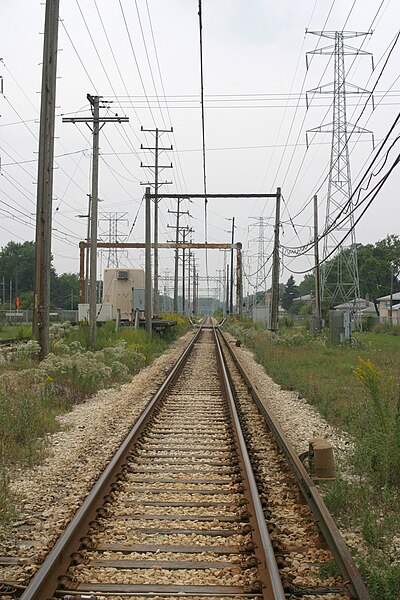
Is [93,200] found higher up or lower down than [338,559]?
higher up

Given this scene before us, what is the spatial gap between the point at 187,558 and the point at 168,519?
101 centimetres

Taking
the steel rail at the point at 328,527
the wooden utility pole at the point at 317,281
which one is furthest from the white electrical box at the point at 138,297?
the steel rail at the point at 328,527

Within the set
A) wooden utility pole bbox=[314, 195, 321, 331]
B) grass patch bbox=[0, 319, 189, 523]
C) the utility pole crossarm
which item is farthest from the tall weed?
wooden utility pole bbox=[314, 195, 321, 331]

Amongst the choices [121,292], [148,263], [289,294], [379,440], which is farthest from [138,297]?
[289,294]

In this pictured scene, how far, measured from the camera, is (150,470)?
8.20 meters

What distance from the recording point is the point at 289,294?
15888 centimetres

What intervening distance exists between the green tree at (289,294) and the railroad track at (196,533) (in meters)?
148

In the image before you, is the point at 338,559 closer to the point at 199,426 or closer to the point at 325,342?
the point at 199,426

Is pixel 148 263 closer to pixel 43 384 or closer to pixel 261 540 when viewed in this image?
pixel 43 384

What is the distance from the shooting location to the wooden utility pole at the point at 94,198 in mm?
23922

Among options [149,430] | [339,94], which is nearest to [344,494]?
[149,430]

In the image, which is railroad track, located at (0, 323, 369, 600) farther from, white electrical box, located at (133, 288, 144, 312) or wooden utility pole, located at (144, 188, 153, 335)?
white electrical box, located at (133, 288, 144, 312)

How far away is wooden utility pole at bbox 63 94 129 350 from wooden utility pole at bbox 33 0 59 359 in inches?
260

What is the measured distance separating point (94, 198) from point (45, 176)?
7.41 meters
